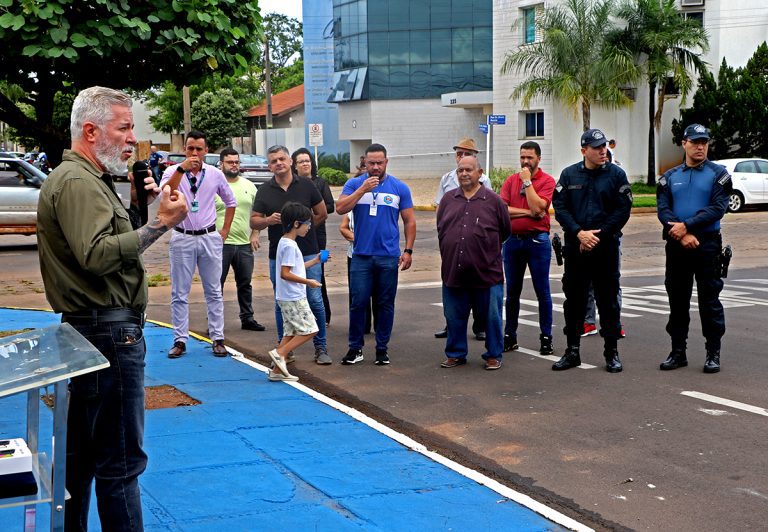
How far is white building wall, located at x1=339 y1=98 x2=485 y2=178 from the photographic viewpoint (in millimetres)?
51469

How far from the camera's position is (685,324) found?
892 cm

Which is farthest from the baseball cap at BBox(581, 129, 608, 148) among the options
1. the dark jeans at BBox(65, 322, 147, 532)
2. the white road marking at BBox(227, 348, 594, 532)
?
the dark jeans at BBox(65, 322, 147, 532)

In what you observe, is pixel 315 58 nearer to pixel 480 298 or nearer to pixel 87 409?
pixel 480 298

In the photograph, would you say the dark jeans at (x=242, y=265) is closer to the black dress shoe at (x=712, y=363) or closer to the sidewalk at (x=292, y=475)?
the sidewalk at (x=292, y=475)

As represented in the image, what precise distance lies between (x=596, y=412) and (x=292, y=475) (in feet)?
8.51

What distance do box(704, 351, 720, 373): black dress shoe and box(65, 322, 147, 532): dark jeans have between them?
19.2 feet

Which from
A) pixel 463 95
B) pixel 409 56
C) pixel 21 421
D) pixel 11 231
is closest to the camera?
pixel 21 421

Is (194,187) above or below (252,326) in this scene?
above

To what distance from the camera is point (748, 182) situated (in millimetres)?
29234

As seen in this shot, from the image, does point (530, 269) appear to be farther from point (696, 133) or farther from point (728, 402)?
point (728, 402)

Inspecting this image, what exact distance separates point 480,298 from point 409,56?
44.2 metres

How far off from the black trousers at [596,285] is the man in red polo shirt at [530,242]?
0.62 meters

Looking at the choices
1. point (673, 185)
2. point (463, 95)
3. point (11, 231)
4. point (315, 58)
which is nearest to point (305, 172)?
point (673, 185)

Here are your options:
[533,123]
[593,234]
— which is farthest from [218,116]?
[593,234]
